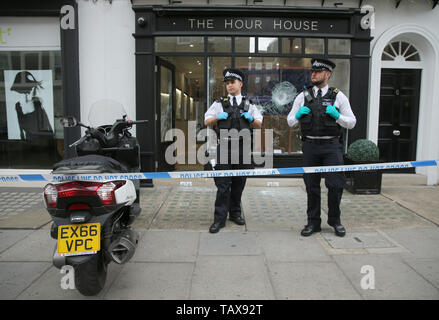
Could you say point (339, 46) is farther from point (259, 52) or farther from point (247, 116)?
point (247, 116)

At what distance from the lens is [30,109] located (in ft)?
25.3

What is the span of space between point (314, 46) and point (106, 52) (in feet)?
14.4

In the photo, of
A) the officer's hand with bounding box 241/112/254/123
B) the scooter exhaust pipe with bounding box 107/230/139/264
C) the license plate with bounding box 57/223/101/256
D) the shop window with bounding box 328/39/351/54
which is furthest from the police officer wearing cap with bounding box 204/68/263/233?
the shop window with bounding box 328/39/351/54

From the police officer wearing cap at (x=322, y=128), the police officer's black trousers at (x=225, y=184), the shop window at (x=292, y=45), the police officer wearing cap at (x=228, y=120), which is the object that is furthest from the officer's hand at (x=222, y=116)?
the shop window at (x=292, y=45)

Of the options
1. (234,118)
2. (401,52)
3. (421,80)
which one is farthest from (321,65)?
(421,80)

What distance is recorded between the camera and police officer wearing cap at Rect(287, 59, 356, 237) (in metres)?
4.26

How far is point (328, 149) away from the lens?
172 inches

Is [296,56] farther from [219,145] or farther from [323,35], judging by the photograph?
[219,145]

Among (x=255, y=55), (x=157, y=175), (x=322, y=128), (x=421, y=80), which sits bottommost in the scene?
(x=157, y=175)

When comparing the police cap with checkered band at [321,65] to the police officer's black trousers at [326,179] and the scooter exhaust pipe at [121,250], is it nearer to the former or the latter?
the police officer's black trousers at [326,179]

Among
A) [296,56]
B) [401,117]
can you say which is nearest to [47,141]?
[296,56]

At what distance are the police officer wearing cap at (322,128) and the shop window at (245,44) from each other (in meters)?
3.22
